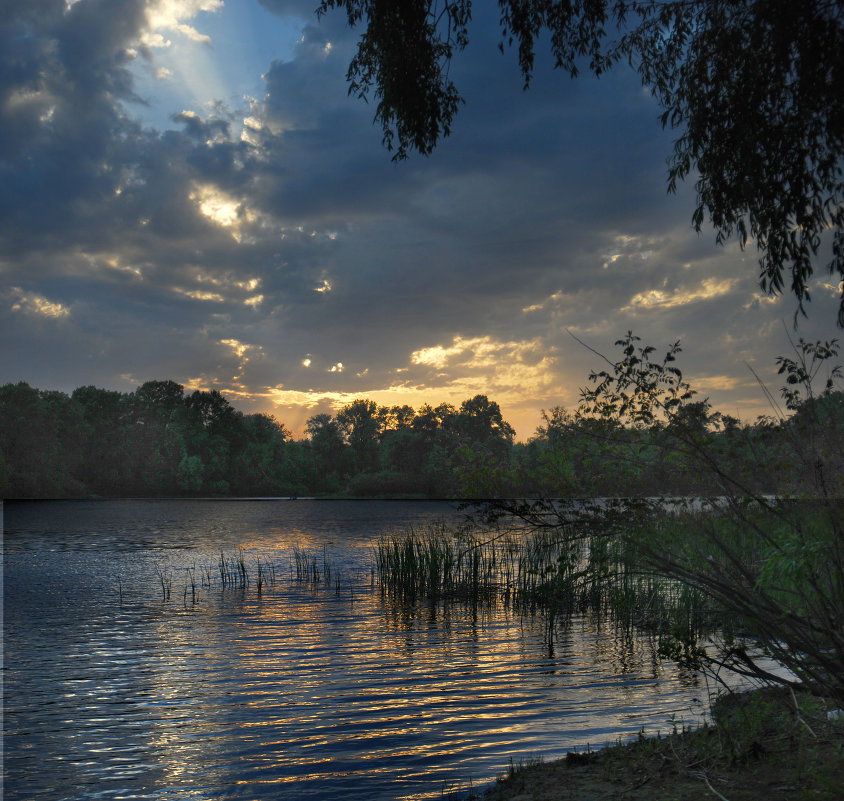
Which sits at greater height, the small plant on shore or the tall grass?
the small plant on shore

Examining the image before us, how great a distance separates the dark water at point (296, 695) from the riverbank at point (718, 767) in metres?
0.96

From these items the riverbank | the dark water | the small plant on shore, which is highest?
the small plant on shore

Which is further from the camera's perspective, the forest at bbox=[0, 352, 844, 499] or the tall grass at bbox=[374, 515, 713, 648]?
the forest at bbox=[0, 352, 844, 499]

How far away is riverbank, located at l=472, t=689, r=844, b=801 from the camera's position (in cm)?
524

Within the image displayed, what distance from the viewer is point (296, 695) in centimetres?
1038

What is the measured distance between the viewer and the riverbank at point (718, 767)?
17.2 feet

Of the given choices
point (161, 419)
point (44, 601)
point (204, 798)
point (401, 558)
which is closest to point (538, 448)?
point (204, 798)

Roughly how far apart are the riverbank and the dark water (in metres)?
0.96

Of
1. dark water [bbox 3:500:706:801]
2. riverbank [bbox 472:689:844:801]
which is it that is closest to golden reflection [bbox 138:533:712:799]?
dark water [bbox 3:500:706:801]

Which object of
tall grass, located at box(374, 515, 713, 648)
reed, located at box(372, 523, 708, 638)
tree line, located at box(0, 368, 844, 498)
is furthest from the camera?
tree line, located at box(0, 368, 844, 498)

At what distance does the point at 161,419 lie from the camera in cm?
11844

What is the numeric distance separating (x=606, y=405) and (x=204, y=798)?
6.88 m

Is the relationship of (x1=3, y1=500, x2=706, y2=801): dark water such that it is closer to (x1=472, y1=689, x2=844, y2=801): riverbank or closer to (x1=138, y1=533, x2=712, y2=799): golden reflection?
(x1=138, y1=533, x2=712, y2=799): golden reflection

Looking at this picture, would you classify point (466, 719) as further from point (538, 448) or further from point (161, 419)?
point (161, 419)
